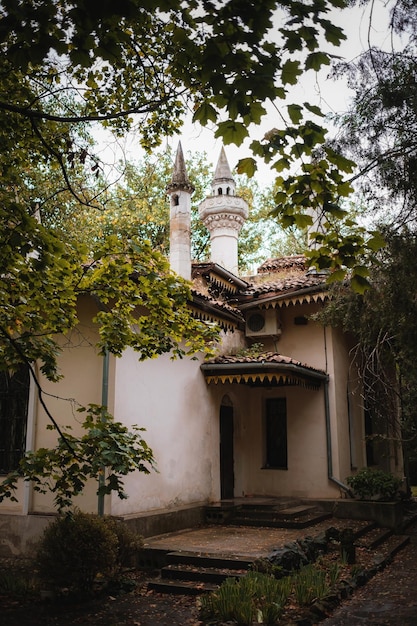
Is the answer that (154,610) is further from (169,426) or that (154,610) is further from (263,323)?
(263,323)

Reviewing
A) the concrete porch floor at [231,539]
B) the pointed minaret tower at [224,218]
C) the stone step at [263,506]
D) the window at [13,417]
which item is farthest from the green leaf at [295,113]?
the pointed minaret tower at [224,218]

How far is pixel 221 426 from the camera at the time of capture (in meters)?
13.4

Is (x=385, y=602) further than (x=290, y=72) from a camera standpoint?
Yes

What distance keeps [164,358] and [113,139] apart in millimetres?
4851

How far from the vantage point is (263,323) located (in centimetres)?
1463

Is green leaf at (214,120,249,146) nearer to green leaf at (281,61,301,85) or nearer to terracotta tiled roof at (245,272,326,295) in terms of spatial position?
green leaf at (281,61,301,85)

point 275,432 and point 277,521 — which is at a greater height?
point 275,432

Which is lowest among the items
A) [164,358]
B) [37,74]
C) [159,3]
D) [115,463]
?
[115,463]

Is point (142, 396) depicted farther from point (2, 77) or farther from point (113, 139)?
point (2, 77)

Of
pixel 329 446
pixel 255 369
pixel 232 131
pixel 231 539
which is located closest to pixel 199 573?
pixel 231 539

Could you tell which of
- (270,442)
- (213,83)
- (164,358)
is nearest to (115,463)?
(213,83)

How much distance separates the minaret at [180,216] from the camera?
A: 48.1 ft

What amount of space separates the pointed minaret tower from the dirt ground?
13.6 metres

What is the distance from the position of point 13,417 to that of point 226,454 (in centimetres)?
530
